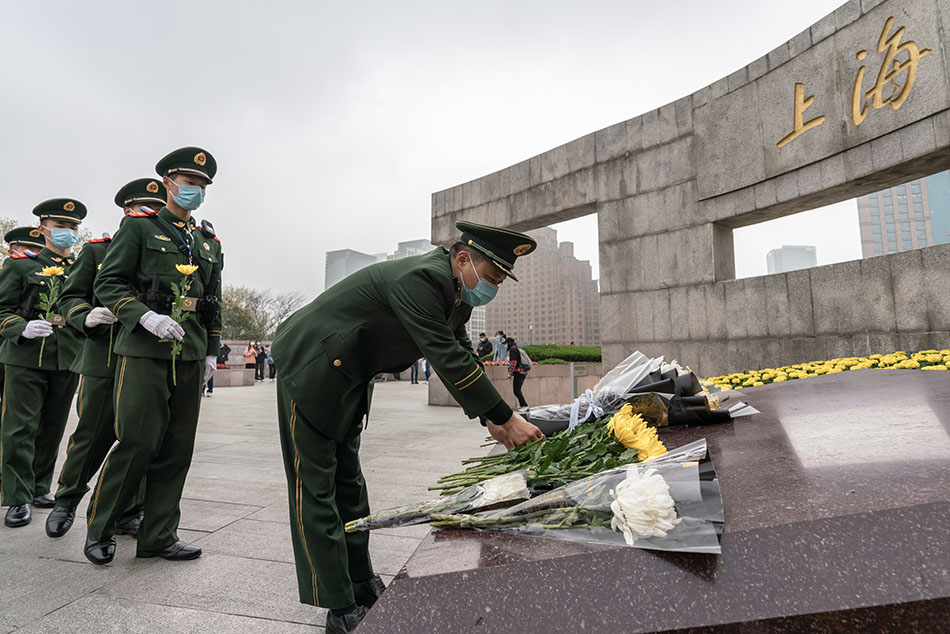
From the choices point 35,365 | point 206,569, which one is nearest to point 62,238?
point 35,365

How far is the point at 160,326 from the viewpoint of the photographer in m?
2.70

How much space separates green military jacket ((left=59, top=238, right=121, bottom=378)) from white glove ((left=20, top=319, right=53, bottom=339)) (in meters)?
0.50

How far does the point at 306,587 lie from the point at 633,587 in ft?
4.59

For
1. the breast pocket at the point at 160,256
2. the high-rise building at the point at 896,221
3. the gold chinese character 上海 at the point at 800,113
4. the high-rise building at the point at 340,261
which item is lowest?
the breast pocket at the point at 160,256

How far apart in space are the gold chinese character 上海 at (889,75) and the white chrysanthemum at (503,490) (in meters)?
6.22

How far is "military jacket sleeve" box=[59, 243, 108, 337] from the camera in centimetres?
320

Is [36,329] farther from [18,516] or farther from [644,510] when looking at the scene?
[644,510]

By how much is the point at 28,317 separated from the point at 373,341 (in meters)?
3.47

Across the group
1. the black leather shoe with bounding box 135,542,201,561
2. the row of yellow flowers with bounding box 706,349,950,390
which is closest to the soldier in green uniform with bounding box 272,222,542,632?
the black leather shoe with bounding box 135,542,201,561

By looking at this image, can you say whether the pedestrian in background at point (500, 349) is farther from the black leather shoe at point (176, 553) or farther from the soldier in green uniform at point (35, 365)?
the black leather shoe at point (176, 553)

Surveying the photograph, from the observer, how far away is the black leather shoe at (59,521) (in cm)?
303

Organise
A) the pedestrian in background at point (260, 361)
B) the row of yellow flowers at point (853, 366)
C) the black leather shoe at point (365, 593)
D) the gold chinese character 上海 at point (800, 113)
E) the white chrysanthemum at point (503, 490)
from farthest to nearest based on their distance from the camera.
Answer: the pedestrian in background at point (260, 361), the gold chinese character 上海 at point (800, 113), the row of yellow flowers at point (853, 366), the black leather shoe at point (365, 593), the white chrysanthemum at point (503, 490)

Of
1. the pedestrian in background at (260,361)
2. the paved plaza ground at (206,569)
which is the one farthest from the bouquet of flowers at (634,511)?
the pedestrian in background at (260,361)

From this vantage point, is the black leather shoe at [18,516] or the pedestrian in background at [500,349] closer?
the black leather shoe at [18,516]
